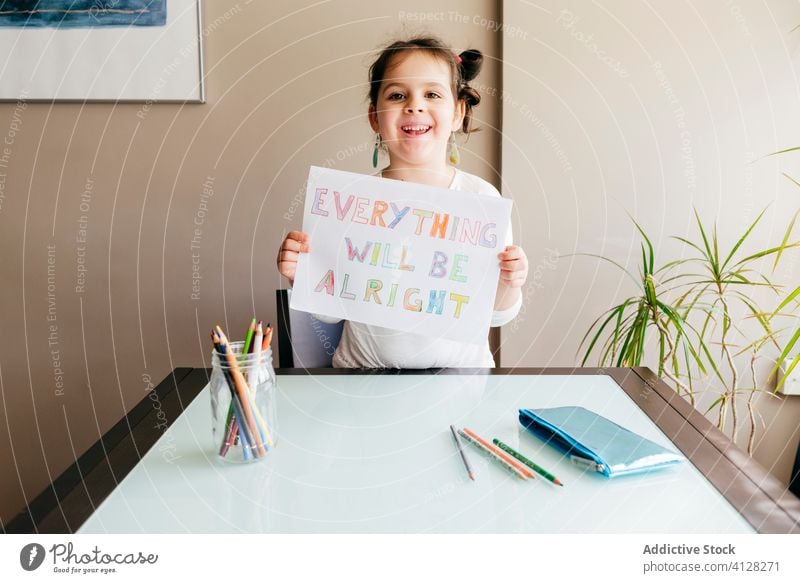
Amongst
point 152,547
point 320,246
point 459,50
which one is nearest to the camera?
point 152,547

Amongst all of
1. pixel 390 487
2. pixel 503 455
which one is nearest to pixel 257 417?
pixel 390 487

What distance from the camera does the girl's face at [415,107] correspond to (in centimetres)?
123

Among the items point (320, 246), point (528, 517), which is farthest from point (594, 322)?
point (528, 517)

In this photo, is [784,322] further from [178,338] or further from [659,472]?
[178,338]

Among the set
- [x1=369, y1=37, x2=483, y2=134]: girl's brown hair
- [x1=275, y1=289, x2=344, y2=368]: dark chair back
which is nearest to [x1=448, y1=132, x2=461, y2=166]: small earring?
[x1=369, y1=37, x2=483, y2=134]: girl's brown hair

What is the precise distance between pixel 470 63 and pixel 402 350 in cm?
67

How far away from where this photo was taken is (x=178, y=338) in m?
1.72

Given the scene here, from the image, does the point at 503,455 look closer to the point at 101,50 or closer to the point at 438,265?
the point at 438,265

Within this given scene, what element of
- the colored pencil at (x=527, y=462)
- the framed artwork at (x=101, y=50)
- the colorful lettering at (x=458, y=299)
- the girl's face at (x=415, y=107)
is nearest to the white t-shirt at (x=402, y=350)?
the girl's face at (x=415, y=107)

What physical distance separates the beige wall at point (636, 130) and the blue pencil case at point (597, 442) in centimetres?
87

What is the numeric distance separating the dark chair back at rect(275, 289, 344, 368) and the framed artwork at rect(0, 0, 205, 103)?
664 mm

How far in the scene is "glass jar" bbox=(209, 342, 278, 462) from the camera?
2.20ft

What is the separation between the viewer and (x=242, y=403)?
0.68 m

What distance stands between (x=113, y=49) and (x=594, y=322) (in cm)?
143
